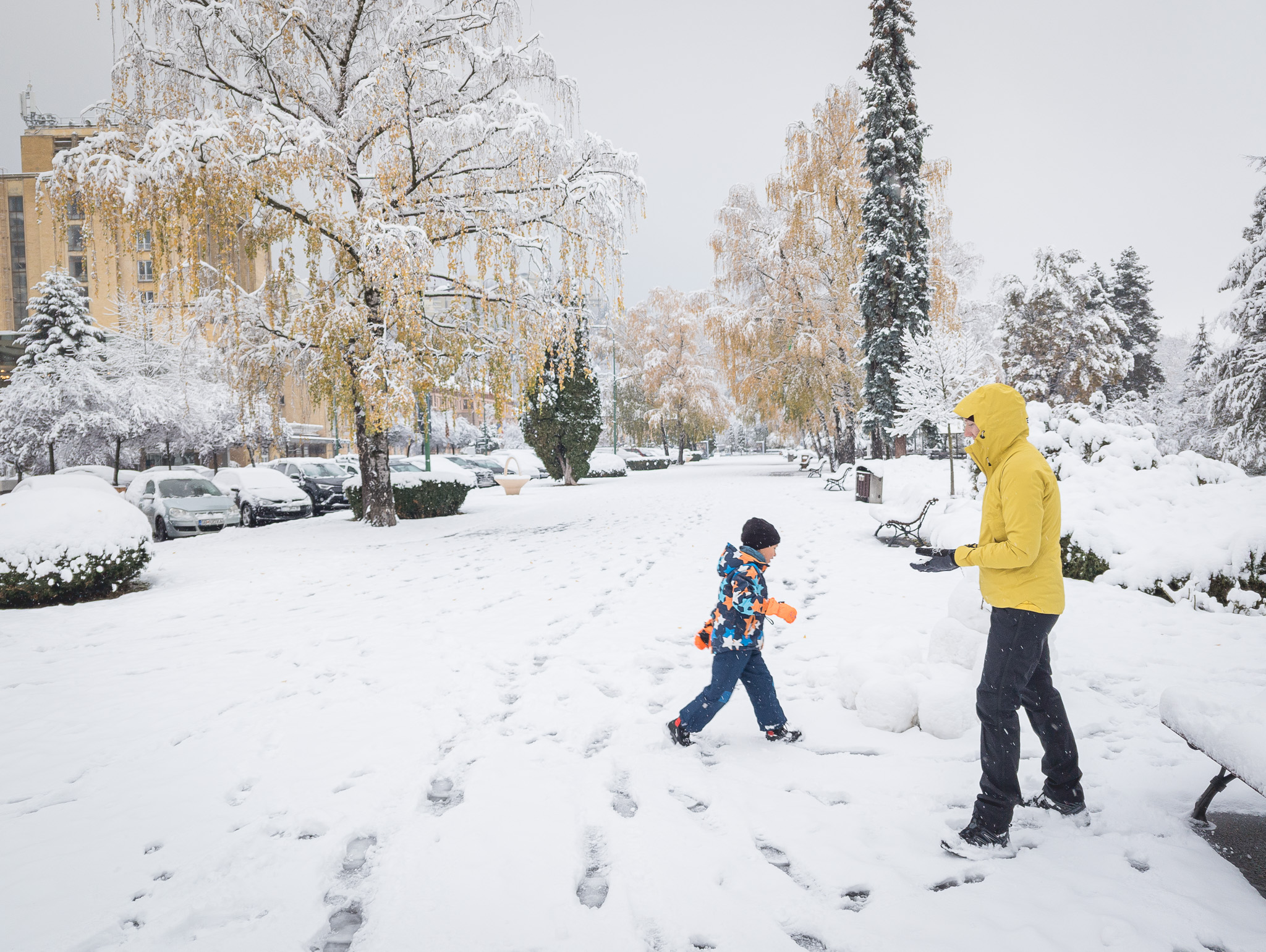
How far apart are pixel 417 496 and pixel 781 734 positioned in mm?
13386

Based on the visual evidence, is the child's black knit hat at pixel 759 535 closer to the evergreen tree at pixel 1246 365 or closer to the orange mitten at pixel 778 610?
the orange mitten at pixel 778 610

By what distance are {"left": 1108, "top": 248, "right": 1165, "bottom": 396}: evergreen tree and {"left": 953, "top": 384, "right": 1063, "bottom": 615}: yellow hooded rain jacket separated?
36.8 metres

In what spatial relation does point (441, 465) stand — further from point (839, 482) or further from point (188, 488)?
point (839, 482)

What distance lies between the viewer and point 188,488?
14.8 meters

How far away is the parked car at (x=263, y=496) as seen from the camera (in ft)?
52.4

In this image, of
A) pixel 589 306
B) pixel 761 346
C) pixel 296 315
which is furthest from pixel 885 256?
pixel 296 315

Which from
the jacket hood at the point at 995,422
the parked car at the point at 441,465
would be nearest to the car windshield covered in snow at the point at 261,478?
the parked car at the point at 441,465

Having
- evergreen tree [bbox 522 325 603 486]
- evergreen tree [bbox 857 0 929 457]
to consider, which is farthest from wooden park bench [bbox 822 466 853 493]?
evergreen tree [bbox 522 325 603 486]

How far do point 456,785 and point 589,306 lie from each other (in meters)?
11.3

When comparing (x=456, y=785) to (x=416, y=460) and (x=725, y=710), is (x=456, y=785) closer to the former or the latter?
(x=725, y=710)

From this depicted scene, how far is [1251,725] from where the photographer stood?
237cm

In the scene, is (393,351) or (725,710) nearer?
(725,710)

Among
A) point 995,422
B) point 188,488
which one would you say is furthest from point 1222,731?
point 188,488

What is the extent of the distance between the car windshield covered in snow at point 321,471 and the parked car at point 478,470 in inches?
333
